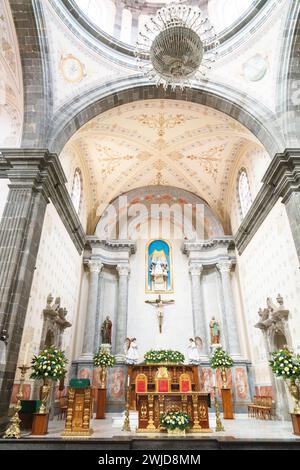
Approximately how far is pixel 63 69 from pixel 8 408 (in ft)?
33.5

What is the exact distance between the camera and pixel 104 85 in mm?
11445

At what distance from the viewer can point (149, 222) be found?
18.1m

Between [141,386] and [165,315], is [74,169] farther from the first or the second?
[141,386]

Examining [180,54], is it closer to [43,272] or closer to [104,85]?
[104,85]

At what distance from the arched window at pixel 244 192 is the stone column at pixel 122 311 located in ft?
20.7

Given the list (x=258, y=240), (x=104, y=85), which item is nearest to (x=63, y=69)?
(x=104, y=85)

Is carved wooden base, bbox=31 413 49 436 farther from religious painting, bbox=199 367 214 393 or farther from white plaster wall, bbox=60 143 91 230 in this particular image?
white plaster wall, bbox=60 143 91 230

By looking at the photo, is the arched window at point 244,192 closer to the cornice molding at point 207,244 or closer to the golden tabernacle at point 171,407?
the cornice molding at point 207,244

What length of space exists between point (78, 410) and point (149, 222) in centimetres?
1159

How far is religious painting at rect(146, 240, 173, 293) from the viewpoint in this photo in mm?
16359

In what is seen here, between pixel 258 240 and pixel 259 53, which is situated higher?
pixel 259 53

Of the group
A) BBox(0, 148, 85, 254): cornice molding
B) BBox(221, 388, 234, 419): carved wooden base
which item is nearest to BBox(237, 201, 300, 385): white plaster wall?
BBox(221, 388, 234, 419): carved wooden base

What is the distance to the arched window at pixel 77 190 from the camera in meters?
14.1

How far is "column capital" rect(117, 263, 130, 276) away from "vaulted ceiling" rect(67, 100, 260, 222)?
11.0 feet
